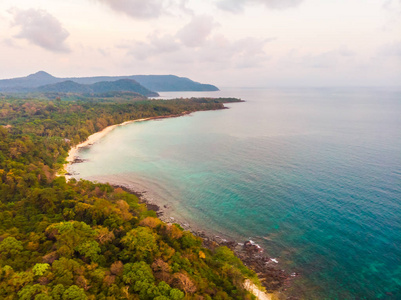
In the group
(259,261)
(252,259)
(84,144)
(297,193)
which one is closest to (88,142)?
(84,144)

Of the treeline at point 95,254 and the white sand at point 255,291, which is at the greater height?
the treeline at point 95,254

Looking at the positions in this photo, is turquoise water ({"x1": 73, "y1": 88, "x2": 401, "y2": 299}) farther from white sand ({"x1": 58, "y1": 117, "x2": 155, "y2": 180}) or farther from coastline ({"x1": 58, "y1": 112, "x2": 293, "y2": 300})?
white sand ({"x1": 58, "y1": 117, "x2": 155, "y2": 180})

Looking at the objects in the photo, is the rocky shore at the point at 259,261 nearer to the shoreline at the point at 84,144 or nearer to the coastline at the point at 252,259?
the coastline at the point at 252,259

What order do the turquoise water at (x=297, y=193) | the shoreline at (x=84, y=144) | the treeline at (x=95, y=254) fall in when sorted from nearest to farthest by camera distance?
the treeline at (x=95, y=254)
the turquoise water at (x=297, y=193)
the shoreline at (x=84, y=144)

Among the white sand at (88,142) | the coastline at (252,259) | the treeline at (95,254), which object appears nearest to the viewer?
the treeline at (95,254)

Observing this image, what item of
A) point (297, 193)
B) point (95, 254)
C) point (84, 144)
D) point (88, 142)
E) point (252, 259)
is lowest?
point (252, 259)

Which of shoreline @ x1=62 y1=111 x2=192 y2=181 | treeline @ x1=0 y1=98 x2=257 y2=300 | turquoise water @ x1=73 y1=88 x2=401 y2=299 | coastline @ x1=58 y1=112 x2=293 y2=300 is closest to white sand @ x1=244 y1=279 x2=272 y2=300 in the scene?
coastline @ x1=58 y1=112 x2=293 y2=300

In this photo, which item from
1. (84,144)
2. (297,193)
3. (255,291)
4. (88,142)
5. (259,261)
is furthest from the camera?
(88,142)

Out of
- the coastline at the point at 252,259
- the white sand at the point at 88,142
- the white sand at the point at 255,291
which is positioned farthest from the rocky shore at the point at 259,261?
the white sand at the point at 88,142

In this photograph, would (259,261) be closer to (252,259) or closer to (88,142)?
(252,259)
